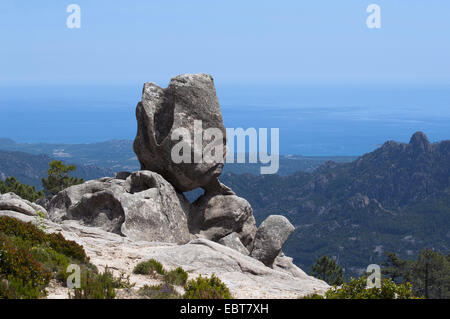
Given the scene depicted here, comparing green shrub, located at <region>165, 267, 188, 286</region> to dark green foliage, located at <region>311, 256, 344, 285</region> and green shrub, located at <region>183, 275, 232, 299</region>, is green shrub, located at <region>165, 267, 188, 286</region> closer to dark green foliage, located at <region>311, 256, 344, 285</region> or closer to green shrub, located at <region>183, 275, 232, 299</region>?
green shrub, located at <region>183, 275, 232, 299</region>

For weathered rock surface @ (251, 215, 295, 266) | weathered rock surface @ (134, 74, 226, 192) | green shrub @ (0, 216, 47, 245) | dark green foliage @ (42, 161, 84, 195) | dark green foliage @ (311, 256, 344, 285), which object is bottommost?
dark green foliage @ (311, 256, 344, 285)

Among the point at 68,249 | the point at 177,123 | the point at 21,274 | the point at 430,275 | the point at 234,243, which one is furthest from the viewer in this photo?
the point at 430,275

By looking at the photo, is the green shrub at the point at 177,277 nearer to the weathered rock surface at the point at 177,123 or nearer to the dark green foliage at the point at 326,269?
the weathered rock surface at the point at 177,123

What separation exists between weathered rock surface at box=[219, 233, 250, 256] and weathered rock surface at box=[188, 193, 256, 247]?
1.13 m

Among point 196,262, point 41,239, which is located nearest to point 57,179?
point 41,239

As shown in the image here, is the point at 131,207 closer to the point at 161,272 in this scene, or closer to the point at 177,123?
the point at 177,123

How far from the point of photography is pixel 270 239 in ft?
106

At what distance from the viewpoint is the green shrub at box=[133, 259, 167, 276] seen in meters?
17.8

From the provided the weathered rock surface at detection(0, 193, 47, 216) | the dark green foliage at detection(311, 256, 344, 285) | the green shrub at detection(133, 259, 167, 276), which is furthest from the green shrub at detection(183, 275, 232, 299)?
the dark green foliage at detection(311, 256, 344, 285)

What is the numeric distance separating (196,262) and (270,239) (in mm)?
12926

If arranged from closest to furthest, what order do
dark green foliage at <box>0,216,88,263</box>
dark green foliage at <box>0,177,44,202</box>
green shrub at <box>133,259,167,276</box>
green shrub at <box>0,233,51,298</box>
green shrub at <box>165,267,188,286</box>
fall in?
green shrub at <box>0,233,51,298</box>
green shrub at <box>165,267,188,286</box>
green shrub at <box>133,259,167,276</box>
dark green foliage at <box>0,216,88,263</box>
dark green foliage at <box>0,177,44,202</box>

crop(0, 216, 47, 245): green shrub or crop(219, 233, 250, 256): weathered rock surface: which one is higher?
crop(0, 216, 47, 245): green shrub

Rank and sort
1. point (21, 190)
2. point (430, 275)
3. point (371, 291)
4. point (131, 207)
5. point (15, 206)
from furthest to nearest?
point (430, 275), point (21, 190), point (131, 207), point (15, 206), point (371, 291)
